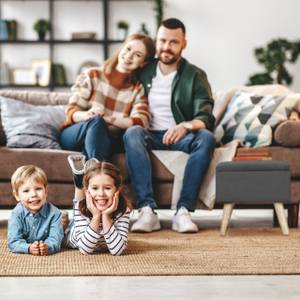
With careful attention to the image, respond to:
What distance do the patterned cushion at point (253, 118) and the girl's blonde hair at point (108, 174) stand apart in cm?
135

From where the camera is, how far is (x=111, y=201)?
9.23 feet

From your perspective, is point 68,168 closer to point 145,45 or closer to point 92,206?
point 145,45

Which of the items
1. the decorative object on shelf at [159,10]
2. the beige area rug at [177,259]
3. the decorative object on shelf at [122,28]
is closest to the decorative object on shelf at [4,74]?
the decorative object on shelf at [122,28]

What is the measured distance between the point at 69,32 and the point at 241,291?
18.2 feet

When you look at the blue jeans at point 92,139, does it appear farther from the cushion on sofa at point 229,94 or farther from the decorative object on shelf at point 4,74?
the decorative object on shelf at point 4,74

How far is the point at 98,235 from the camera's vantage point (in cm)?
285

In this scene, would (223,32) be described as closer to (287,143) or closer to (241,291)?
(287,143)

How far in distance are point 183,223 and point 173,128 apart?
517 mm

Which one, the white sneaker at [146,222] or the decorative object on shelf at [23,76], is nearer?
the white sneaker at [146,222]

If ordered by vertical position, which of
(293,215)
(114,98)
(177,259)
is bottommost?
(293,215)

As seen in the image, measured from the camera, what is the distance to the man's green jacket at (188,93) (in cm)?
397

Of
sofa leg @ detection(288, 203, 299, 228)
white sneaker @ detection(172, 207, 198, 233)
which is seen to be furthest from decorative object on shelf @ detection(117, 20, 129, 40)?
white sneaker @ detection(172, 207, 198, 233)

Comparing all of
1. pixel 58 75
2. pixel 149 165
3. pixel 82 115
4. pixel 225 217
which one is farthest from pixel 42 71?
pixel 225 217

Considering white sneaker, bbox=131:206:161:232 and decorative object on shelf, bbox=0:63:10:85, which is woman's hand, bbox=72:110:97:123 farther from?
decorative object on shelf, bbox=0:63:10:85
